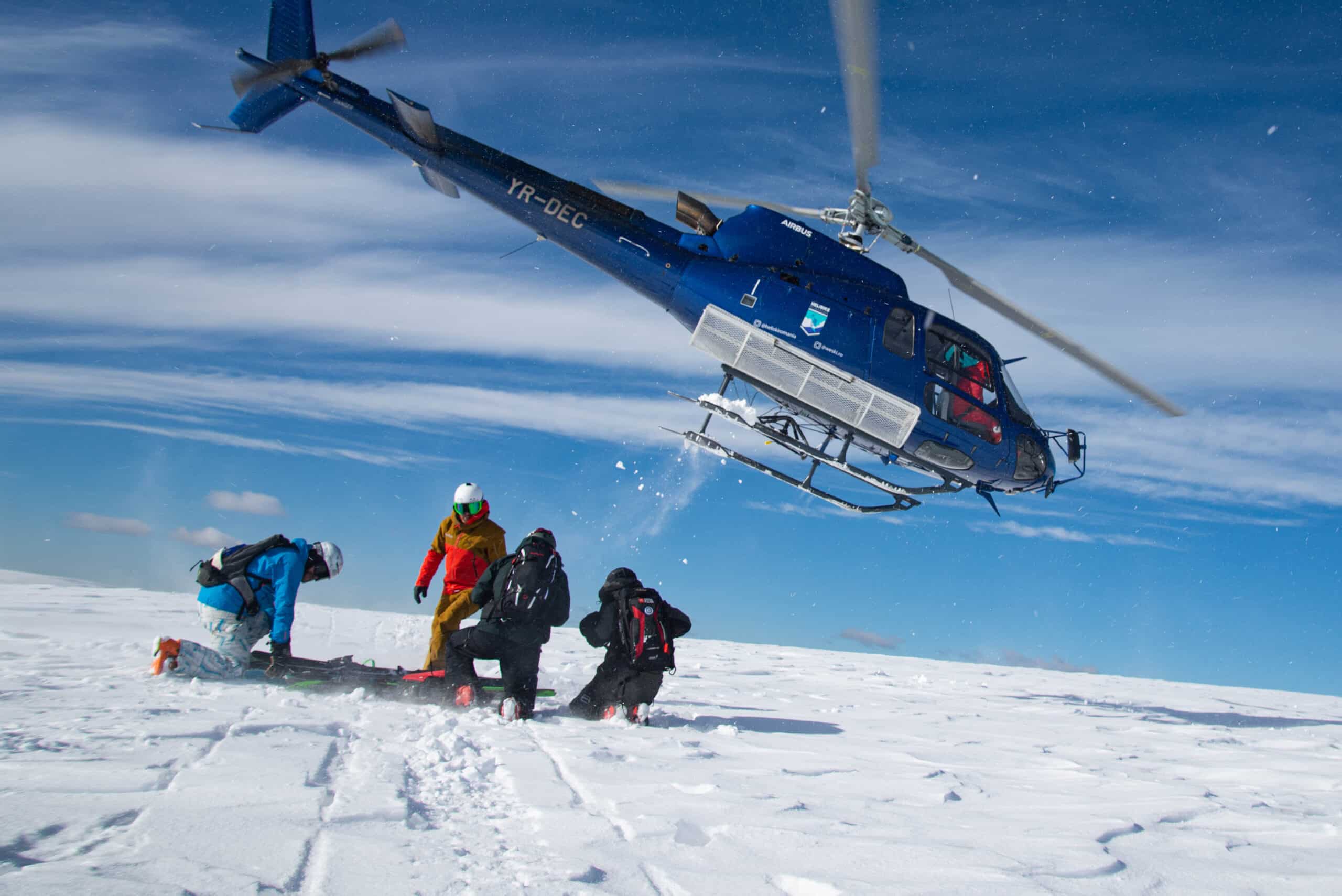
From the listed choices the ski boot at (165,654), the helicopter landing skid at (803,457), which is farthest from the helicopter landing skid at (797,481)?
the ski boot at (165,654)

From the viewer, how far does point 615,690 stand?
6086 millimetres

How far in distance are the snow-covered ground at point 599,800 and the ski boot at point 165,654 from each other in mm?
Result: 175

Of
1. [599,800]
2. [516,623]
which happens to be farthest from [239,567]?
[599,800]

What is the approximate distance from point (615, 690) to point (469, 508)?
2.06 meters

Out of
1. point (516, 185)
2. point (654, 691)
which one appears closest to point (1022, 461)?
point (654, 691)

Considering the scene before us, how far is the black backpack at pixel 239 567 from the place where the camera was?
20.4 ft

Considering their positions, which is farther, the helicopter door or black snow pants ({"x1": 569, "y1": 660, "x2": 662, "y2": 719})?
the helicopter door

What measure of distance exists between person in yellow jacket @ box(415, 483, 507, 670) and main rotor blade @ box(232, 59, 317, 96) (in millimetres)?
8189

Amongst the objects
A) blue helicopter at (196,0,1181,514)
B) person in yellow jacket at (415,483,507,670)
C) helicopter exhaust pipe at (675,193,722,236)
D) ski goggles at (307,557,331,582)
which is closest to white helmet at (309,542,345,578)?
ski goggles at (307,557,331,582)

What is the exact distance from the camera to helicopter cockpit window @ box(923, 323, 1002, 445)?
10656 mm

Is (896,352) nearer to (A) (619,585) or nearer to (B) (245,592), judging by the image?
(A) (619,585)

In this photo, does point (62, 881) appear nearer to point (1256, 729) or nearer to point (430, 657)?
point (430, 657)

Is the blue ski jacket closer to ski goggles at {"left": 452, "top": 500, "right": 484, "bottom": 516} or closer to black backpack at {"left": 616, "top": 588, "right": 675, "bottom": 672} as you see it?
ski goggles at {"left": 452, "top": 500, "right": 484, "bottom": 516}

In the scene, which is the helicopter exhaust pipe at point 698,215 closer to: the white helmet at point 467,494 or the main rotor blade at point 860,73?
the main rotor blade at point 860,73
